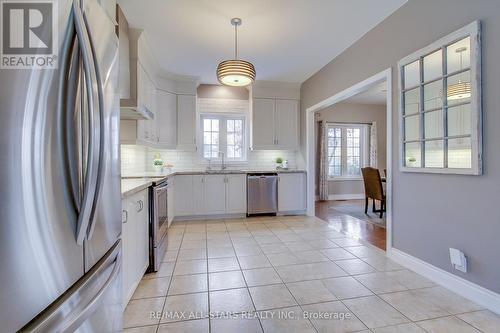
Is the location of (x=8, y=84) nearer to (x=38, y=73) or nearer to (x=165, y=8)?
(x=38, y=73)

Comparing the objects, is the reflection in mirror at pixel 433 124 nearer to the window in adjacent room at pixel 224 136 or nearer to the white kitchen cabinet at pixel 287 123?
the white kitchen cabinet at pixel 287 123

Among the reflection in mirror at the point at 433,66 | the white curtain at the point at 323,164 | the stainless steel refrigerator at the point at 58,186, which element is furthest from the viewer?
the white curtain at the point at 323,164

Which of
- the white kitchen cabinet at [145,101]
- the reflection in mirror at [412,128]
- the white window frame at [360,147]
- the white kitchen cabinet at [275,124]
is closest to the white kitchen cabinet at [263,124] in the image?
the white kitchen cabinet at [275,124]

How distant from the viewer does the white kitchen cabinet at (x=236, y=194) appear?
14.9 feet

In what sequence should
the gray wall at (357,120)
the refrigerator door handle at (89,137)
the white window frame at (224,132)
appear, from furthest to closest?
the gray wall at (357,120) < the white window frame at (224,132) < the refrigerator door handle at (89,137)

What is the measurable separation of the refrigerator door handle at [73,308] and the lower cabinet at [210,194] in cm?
336

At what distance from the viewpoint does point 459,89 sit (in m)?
1.96

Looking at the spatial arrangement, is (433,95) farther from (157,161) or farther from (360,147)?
(360,147)

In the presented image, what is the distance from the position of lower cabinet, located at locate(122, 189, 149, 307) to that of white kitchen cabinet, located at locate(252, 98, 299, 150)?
3017mm

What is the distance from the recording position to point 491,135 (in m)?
1.72

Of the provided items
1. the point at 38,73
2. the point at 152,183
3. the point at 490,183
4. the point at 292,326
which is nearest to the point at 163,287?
the point at 152,183

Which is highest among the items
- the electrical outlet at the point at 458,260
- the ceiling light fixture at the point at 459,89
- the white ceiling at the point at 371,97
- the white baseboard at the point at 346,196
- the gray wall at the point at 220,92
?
the white ceiling at the point at 371,97

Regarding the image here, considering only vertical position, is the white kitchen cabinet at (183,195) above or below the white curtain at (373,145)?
below

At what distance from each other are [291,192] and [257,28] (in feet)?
9.81
